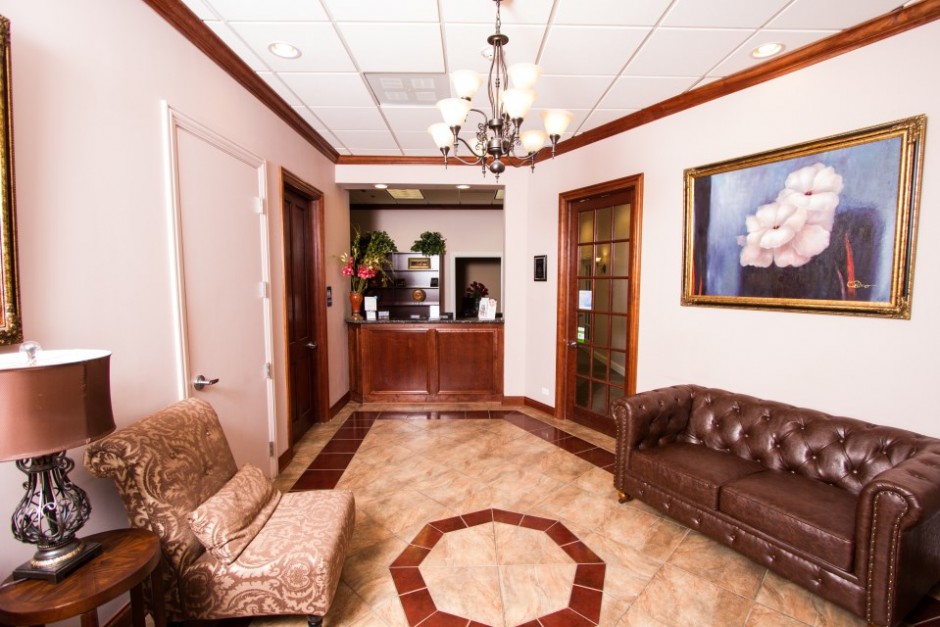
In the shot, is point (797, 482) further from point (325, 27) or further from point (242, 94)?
point (242, 94)

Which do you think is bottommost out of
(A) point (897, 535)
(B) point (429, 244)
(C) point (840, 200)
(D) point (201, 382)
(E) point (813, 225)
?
(A) point (897, 535)

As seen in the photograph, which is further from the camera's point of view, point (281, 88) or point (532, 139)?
point (281, 88)

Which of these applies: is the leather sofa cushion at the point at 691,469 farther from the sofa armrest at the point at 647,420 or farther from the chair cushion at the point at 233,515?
the chair cushion at the point at 233,515

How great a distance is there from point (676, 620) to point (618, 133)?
11.9ft

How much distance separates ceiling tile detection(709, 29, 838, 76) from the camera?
2330 mm

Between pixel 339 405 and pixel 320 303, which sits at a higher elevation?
pixel 320 303

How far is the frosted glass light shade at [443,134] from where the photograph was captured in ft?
7.47

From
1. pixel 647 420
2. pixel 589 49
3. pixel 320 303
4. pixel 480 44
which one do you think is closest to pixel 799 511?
pixel 647 420

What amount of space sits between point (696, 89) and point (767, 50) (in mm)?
542

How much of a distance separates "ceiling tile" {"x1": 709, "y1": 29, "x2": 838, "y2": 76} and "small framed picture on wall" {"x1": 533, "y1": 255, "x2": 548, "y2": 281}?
2.31 m

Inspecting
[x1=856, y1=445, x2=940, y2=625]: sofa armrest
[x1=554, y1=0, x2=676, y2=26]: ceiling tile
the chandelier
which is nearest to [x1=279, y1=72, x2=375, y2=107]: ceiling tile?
the chandelier

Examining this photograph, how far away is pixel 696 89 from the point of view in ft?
9.93

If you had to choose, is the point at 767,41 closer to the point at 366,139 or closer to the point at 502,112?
the point at 502,112

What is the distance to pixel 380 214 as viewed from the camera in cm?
757
